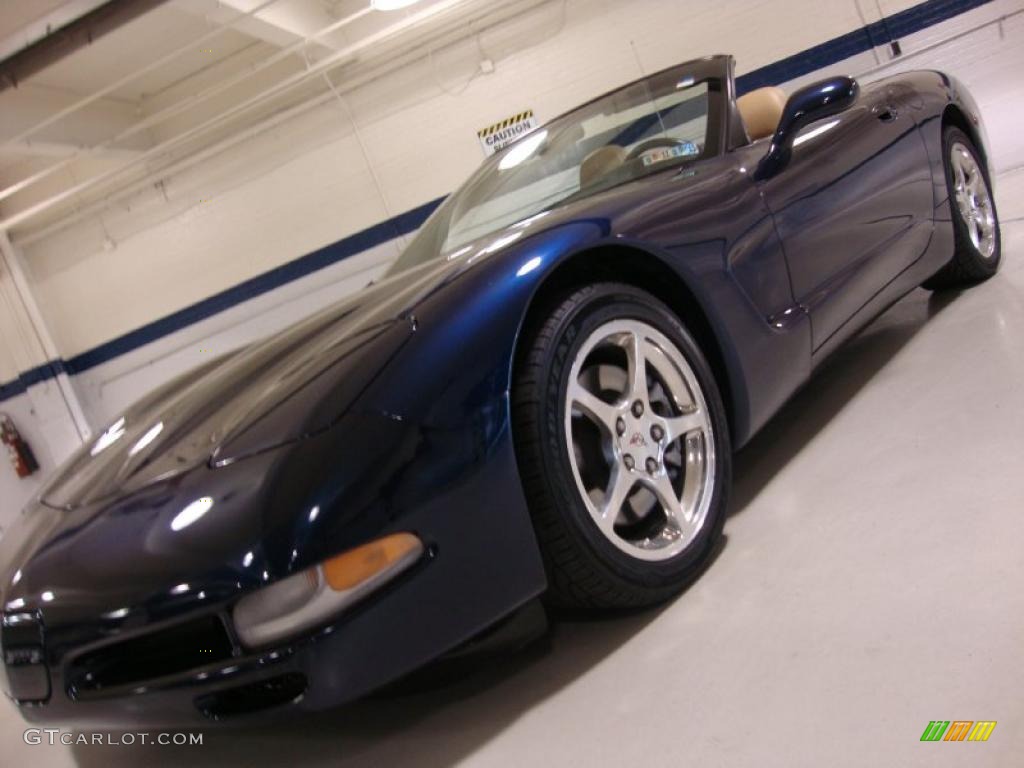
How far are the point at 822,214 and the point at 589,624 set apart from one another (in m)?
1.31

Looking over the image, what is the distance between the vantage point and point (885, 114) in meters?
2.70

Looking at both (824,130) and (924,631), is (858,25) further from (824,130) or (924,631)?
(924,631)

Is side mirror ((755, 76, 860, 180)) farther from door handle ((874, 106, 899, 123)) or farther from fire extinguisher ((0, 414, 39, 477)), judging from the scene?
fire extinguisher ((0, 414, 39, 477))

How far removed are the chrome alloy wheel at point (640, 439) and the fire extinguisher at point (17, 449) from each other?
934 centimetres

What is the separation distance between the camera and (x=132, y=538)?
4.51 feet

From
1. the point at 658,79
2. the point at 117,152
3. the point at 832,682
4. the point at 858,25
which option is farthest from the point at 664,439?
the point at 117,152

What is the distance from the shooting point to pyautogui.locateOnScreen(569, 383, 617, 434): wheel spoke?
1567mm

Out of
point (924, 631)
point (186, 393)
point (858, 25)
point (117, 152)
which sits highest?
point (117, 152)

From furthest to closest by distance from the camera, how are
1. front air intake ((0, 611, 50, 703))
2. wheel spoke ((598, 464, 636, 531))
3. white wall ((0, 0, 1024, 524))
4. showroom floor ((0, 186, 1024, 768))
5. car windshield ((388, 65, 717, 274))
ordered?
white wall ((0, 0, 1024, 524))
car windshield ((388, 65, 717, 274))
wheel spoke ((598, 464, 636, 531))
front air intake ((0, 611, 50, 703))
showroom floor ((0, 186, 1024, 768))

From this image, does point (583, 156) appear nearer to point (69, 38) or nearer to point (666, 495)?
point (666, 495)

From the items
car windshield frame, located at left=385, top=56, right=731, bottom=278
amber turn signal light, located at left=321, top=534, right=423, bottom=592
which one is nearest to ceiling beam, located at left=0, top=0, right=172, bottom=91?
car windshield frame, located at left=385, top=56, right=731, bottom=278

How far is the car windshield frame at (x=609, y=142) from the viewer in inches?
Result: 88.9

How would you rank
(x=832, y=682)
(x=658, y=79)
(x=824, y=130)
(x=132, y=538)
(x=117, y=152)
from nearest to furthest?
(x=832, y=682)
(x=132, y=538)
(x=824, y=130)
(x=658, y=79)
(x=117, y=152)

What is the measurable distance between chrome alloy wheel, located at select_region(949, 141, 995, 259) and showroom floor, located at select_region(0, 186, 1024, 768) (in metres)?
1.08
